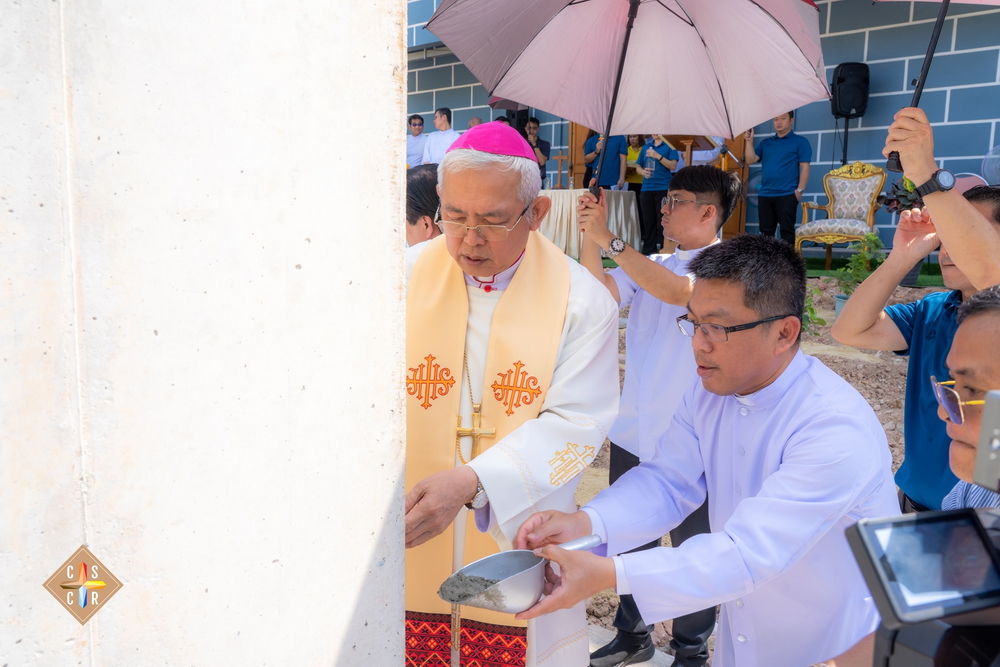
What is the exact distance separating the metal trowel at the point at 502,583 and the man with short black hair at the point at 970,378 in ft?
2.34

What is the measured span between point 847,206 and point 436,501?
806 cm

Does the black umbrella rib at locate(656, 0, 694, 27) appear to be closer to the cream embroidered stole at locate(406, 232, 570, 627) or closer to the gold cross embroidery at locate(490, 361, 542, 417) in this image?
the cream embroidered stole at locate(406, 232, 570, 627)

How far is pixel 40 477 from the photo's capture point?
832 mm

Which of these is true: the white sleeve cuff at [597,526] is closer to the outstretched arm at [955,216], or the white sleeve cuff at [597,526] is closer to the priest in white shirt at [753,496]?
the priest in white shirt at [753,496]

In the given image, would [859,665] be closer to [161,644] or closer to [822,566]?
[822,566]

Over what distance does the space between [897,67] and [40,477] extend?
975 centimetres

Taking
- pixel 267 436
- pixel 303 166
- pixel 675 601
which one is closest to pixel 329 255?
pixel 303 166

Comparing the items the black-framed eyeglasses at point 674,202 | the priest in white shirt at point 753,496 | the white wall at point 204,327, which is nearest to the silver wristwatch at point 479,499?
the priest in white shirt at point 753,496

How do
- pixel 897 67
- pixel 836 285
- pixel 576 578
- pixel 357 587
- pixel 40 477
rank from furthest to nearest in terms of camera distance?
pixel 897 67, pixel 836 285, pixel 576 578, pixel 357 587, pixel 40 477

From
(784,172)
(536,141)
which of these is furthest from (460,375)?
(536,141)

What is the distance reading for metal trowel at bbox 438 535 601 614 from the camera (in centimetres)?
136

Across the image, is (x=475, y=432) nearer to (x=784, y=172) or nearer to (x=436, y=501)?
(x=436, y=501)

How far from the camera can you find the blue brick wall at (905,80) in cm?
794

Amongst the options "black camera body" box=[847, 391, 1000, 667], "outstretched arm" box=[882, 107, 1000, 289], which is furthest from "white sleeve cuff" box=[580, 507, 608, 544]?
"outstretched arm" box=[882, 107, 1000, 289]
